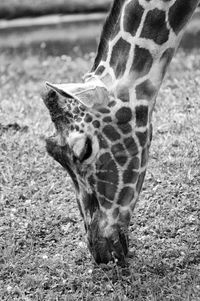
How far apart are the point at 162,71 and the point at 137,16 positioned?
38cm

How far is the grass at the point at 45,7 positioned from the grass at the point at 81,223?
540 centimetres

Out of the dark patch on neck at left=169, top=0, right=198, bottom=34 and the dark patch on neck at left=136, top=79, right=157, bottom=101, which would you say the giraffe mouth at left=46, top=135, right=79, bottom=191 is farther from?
the dark patch on neck at left=169, top=0, right=198, bottom=34

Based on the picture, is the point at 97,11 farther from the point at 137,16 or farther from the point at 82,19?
the point at 137,16

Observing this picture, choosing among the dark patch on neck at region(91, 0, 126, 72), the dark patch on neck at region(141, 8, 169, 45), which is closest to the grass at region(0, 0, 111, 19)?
the dark patch on neck at region(91, 0, 126, 72)

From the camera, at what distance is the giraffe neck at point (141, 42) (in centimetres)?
455

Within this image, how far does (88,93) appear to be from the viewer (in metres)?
4.50

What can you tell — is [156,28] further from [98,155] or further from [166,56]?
[98,155]

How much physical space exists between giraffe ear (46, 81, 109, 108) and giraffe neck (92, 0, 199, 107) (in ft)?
0.27

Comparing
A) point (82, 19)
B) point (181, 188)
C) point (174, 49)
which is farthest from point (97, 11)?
point (174, 49)

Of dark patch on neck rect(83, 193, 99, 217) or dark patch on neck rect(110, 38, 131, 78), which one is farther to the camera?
dark patch on neck rect(83, 193, 99, 217)

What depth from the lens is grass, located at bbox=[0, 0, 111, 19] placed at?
13078 millimetres

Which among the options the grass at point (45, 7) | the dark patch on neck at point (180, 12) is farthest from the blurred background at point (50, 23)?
the dark patch on neck at point (180, 12)

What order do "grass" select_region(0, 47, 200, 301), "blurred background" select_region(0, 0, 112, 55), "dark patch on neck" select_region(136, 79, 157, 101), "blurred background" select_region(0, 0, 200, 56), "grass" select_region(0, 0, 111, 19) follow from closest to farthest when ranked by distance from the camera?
1. "dark patch on neck" select_region(136, 79, 157, 101)
2. "grass" select_region(0, 47, 200, 301)
3. "blurred background" select_region(0, 0, 200, 56)
4. "blurred background" select_region(0, 0, 112, 55)
5. "grass" select_region(0, 0, 111, 19)

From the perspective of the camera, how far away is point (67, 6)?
518 inches
